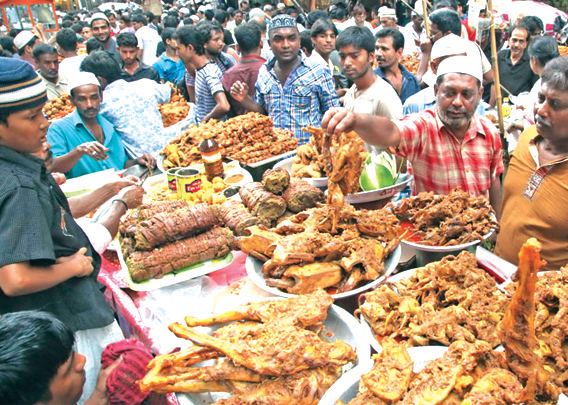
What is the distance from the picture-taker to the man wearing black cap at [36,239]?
192 centimetres

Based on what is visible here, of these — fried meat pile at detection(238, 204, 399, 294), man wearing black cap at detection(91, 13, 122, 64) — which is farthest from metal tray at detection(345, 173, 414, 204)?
man wearing black cap at detection(91, 13, 122, 64)

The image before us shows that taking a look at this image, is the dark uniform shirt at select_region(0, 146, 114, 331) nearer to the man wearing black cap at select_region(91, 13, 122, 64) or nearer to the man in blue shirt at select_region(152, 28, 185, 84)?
the man in blue shirt at select_region(152, 28, 185, 84)

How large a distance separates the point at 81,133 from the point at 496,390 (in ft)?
14.8

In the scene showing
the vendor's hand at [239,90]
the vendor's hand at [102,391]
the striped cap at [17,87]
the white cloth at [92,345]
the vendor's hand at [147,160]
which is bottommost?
the white cloth at [92,345]

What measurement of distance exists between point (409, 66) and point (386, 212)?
25.7 ft

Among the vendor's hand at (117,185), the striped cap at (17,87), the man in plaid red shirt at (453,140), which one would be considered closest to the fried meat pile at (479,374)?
the man in plaid red shirt at (453,140)

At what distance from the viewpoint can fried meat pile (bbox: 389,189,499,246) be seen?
2365mm

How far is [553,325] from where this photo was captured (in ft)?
5.34

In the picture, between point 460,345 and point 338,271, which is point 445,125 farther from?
point 460,345

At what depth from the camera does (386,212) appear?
8.20 ft

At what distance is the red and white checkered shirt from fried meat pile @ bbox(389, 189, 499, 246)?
1.80 feet

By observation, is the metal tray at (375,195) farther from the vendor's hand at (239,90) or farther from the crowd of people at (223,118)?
the vendor's hand at (239,90)

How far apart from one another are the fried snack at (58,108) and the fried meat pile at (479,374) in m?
7.04

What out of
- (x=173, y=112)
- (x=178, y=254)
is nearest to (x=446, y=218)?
(x=178, y=254)
